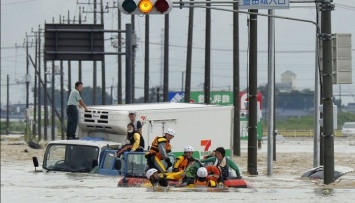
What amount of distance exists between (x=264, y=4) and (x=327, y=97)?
302 centimetres

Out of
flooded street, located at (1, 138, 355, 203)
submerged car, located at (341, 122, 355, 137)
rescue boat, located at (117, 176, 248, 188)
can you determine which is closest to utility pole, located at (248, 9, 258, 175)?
flooded street, located at (1, 138, 355, 203)

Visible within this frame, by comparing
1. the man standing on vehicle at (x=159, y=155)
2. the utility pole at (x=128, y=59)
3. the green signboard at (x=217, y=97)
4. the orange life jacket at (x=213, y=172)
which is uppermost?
the utility pole at (x=128, y=59)

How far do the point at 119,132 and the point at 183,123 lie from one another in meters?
3.10

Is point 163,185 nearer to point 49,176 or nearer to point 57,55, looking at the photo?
point 49,176

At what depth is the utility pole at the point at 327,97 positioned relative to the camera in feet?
107

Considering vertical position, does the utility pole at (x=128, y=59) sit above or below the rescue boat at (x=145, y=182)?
above

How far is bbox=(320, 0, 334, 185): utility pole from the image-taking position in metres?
32.7

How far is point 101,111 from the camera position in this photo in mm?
Result: 34938

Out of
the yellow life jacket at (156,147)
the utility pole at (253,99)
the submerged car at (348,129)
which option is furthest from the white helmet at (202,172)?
the submerged car at (348,129)

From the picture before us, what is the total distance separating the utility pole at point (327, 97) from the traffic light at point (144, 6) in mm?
5119

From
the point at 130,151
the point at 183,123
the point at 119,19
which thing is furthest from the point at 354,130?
the point at 130,151

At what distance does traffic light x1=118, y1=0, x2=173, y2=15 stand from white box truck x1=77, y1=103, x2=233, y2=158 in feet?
18.2

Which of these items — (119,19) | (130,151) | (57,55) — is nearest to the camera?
(130,151)

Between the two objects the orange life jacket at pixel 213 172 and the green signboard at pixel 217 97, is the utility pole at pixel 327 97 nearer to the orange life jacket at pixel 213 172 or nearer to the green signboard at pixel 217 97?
the orange life jacket at pixel 213 172
